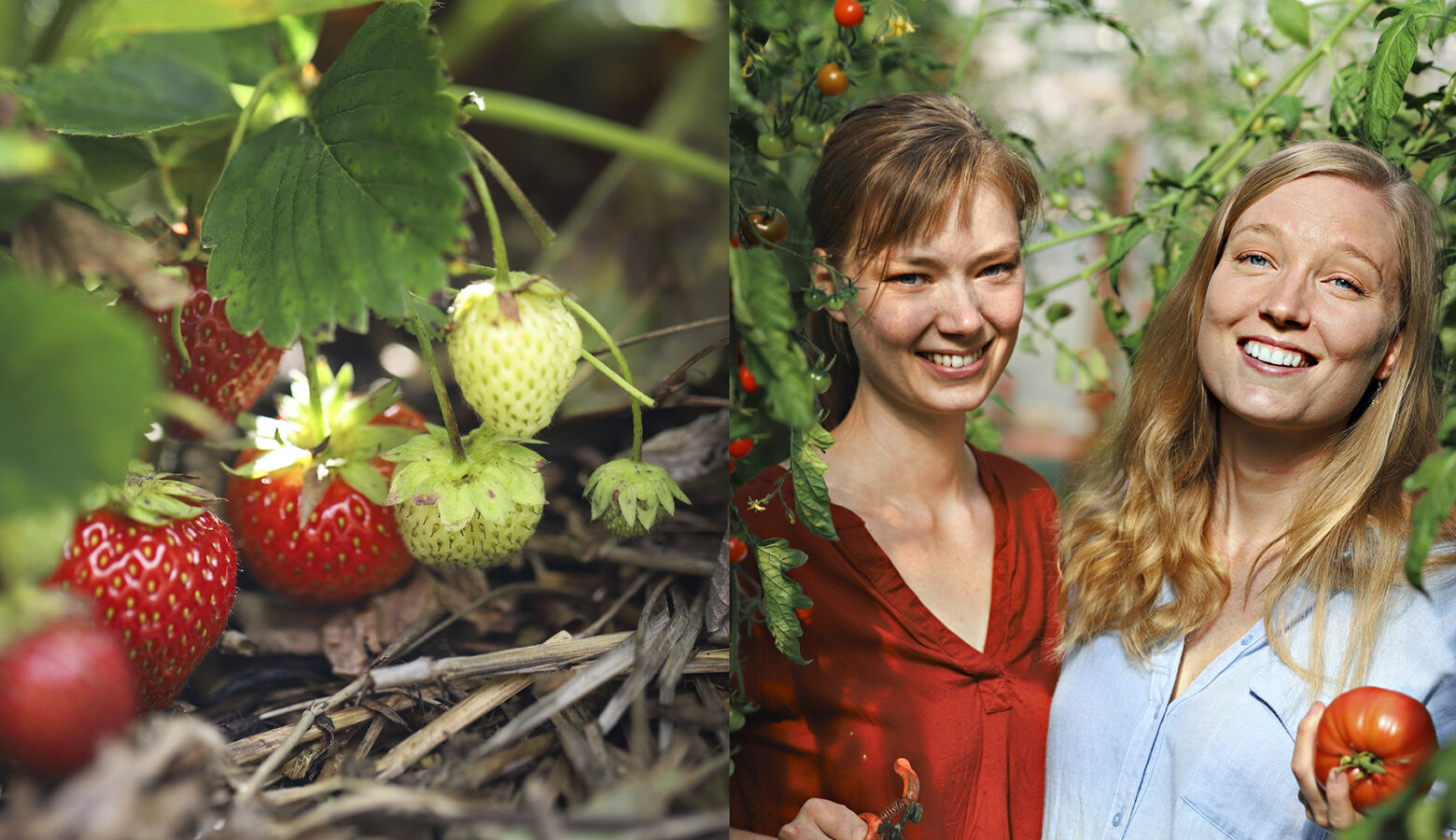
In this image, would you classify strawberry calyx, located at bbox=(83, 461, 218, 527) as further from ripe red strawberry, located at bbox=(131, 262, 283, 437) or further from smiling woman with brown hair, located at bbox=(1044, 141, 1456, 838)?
smiling woman with brown hair, located at bbox=(1044, 141, 1456, 838)

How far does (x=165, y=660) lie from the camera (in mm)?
505

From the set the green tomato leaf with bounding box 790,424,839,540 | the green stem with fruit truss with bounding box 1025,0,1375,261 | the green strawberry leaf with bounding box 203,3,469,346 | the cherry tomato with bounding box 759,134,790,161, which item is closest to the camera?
the green strawberry leaf with bounding box 203,3,469,346

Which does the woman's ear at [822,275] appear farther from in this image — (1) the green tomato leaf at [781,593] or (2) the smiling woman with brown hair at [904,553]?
(1) the green tomato leaf at [781,593]

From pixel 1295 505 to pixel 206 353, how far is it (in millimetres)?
774

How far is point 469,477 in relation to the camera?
0.54 m

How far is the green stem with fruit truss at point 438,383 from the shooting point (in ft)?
1.70

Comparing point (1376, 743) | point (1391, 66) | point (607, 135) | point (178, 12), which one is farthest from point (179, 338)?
point (1391, 66)

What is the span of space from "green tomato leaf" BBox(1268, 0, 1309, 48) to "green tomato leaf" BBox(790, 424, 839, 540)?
0.58 metres

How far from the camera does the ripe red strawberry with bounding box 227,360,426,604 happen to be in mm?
597

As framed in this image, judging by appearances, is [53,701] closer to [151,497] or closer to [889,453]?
[151,497]

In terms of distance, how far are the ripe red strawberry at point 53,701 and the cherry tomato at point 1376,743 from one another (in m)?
0.59

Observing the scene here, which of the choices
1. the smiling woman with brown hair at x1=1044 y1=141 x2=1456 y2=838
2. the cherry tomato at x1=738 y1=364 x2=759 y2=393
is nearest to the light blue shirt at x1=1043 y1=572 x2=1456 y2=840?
the smiling woman with brown hair at x1=1044 y1=141 x2=1456 y2=838

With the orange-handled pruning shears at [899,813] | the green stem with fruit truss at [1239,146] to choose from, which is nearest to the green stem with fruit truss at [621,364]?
the orange-handled pruning shears at [899,813]

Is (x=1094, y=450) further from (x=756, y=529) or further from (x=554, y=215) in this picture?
(x=554, y=215)
